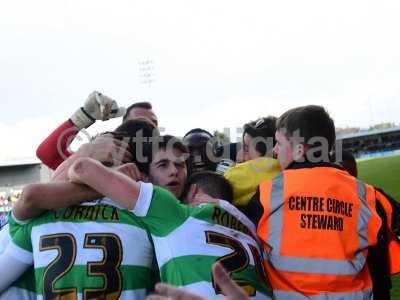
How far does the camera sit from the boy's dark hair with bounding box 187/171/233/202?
8.07ft

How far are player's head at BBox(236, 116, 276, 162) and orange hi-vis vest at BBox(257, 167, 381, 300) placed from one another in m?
0.72

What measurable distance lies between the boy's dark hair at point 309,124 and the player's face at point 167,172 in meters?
0.51

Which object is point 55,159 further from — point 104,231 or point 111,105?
point 104,231

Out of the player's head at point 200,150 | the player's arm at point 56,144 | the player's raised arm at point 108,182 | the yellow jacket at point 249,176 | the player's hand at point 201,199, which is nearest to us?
the player's raised arm at point 108,182

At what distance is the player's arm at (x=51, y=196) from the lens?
2.10 meters

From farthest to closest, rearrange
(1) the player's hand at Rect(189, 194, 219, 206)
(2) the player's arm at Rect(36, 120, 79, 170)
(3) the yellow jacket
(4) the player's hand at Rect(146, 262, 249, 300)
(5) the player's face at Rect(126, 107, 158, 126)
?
1. (5) the player's face at Rect(126, 107, 158, 126)
2. (2) the player's arm at Rect(36, 120, 79, 170)
3. (3) the yellow jacket
4. (1) the player's hand at Rect(189, 194, 219, 206)
5. (4) the player's hand at Rect(146, 262, 249, 300)

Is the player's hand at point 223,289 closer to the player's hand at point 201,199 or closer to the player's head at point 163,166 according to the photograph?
the player's hand at point 201,199

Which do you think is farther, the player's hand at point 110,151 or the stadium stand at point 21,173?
the stadium stand at point 21,173

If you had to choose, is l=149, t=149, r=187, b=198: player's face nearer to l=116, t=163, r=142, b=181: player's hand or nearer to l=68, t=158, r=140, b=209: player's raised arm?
l=116, t=163, r=142, b=181: player's hand

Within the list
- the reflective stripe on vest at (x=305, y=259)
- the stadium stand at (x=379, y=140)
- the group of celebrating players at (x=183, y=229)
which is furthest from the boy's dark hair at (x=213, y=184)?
the stadium stand at (x=379, y=140)

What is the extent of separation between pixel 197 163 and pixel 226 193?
113 centimetres

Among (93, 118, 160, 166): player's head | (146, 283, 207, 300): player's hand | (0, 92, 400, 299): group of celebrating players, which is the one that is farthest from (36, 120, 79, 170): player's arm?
(146, 283, 207, 300): player's hand

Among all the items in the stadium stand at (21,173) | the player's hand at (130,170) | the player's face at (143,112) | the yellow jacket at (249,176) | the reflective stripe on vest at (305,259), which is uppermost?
the player's face at (143,112)

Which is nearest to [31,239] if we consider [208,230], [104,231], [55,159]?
[104,231]
